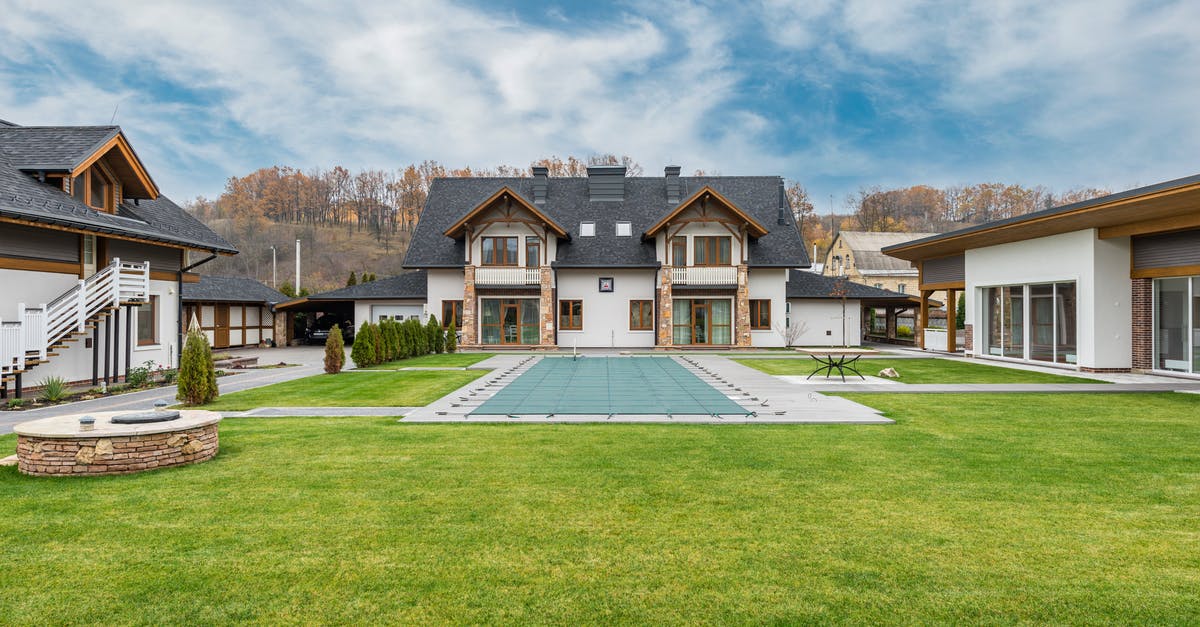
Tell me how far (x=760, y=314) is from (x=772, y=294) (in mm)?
1052

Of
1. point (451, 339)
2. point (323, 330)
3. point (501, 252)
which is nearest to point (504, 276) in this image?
point (501, 252)

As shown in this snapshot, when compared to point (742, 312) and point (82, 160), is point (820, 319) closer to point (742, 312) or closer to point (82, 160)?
point (742, 312)

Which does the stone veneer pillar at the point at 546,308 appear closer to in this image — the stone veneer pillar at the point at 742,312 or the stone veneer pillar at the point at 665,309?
the stone veneer pillar at the point at 665,309

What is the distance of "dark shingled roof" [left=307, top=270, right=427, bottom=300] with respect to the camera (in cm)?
2755

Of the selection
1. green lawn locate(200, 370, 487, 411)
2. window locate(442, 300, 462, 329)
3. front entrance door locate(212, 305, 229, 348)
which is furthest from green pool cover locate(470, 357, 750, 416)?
front entrance door locate(212, 305, 229, 348)

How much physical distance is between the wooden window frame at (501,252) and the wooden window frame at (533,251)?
40cm

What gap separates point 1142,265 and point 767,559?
56.0 feet

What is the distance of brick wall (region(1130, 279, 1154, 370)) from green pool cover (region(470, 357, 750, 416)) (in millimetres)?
11544

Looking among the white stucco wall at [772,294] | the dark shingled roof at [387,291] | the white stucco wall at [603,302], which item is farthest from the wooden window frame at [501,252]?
the white stucco wall at [772,294]

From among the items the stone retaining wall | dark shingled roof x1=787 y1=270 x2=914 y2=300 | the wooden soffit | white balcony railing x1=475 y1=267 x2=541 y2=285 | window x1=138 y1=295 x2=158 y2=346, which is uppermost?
the wooden soffit

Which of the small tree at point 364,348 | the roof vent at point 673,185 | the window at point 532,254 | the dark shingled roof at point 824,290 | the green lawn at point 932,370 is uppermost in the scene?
the roof vent at point 673,185

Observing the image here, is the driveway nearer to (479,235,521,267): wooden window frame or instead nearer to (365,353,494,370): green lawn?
(365,353,494,370): green lawn

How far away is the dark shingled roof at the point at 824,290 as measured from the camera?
89.3ft

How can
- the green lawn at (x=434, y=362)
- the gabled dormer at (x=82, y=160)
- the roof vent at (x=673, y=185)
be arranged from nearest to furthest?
1. the gabled dormer at (x=82, y=160)
2. the green lawn at (x=434, y=362)
3. the roof vent at (x=673, y=185)
